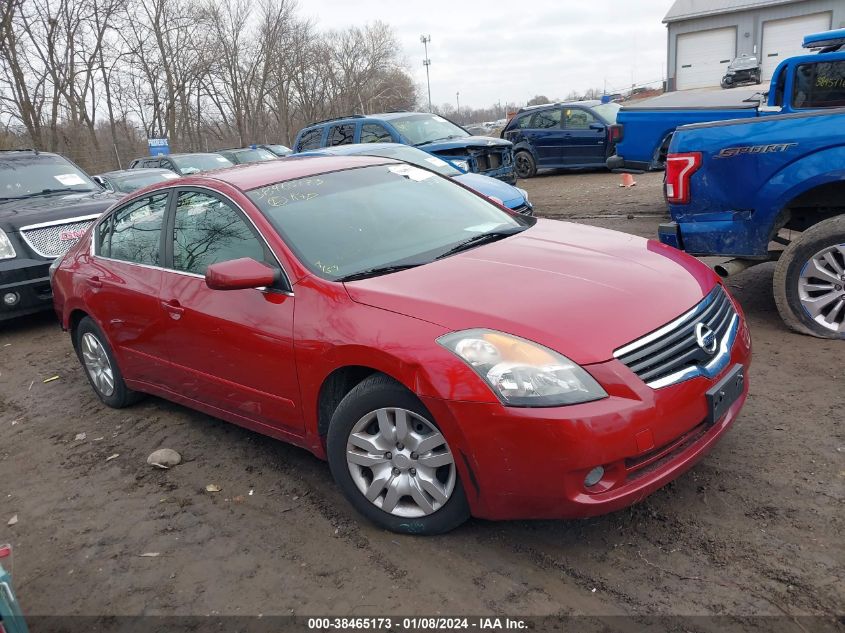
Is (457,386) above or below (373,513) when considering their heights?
above

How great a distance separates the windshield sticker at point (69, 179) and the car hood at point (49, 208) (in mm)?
404

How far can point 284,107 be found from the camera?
45594 millimetres

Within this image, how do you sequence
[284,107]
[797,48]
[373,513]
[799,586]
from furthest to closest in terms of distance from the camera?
[284,107], [797,48], [373,513], [799,586]

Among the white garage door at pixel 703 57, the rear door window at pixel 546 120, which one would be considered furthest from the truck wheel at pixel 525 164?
the white garage door at pixel 703 57

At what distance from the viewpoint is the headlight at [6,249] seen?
7098 millimetres

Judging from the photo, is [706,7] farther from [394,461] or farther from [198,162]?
[394,461]

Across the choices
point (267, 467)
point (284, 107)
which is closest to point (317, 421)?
point (267, 467)

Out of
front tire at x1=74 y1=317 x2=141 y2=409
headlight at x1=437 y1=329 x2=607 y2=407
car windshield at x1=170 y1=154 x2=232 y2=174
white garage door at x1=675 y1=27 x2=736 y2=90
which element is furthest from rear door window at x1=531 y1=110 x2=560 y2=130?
white garage door at x1=675 y1=27 x2=736 y2=90

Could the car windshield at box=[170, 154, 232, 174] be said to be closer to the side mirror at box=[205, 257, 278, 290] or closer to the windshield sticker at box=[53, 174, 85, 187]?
the windshield sticker at box=[53, 174, 85, 187]

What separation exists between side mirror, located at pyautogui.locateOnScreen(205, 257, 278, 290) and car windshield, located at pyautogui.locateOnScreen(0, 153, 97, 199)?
648cm

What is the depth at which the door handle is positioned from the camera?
3850 millimetres

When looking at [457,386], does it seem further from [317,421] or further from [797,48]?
[797,48]

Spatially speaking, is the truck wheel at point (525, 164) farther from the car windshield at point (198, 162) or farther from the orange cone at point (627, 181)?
the car windshield at point (198, 162)

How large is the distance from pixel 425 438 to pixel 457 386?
330 millimetres
